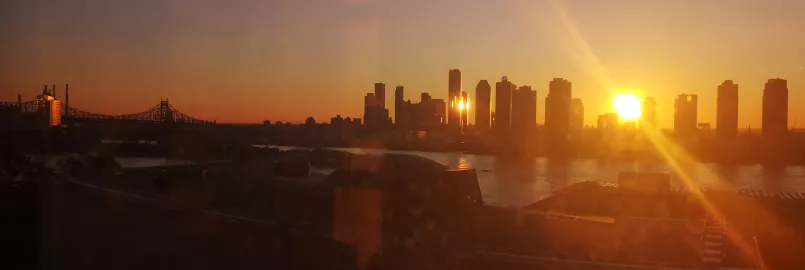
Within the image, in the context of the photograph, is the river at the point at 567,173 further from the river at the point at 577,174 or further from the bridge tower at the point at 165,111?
the bridge tower at the point at 165,111

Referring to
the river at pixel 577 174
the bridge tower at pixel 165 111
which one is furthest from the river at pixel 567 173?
the bridge tower at pixel 165 111

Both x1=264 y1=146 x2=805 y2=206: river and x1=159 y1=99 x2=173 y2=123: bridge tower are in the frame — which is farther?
x1=159 y1=99 x2=173 y2=123: bridge tower

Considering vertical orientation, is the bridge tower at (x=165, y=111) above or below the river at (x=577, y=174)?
above

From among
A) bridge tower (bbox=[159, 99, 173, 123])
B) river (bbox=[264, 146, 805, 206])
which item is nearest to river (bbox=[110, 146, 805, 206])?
river (bbox=[264, 146, 805, 206])

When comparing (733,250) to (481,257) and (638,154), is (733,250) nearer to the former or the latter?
(481,257)

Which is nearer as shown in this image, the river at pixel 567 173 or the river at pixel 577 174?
the river at pixel 567 173

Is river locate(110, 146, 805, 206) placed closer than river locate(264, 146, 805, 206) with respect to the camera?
Yes

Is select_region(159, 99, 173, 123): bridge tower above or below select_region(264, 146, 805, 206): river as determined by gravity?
above

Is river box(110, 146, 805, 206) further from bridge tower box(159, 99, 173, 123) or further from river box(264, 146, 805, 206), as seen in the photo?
bridge tower box(159, 99, 173, 123)

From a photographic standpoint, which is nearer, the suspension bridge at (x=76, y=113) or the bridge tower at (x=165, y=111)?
the suspension bridge at (x=76, y=113)

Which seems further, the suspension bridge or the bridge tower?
the bridge tower

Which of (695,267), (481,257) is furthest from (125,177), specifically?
(695,267)
